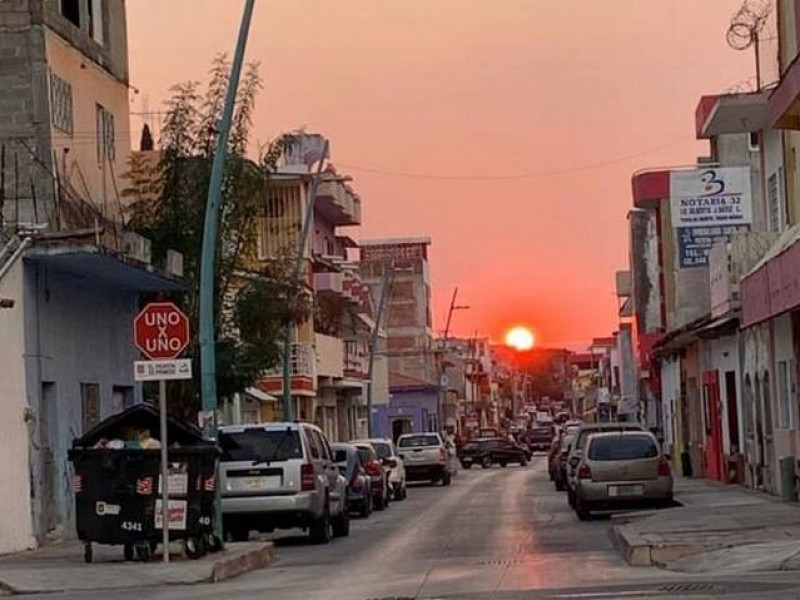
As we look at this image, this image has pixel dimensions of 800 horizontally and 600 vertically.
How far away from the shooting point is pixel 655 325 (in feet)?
Answer: 231

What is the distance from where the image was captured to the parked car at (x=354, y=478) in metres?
33.8

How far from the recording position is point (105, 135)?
3141cm

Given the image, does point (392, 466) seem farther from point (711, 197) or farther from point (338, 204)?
point (338, 204)

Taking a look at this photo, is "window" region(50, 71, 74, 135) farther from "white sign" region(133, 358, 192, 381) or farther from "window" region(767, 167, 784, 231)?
"window" region(767, 167, 784, 231)

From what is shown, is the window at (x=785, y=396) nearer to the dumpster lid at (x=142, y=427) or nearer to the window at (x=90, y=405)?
the window at (x=90, y=405)

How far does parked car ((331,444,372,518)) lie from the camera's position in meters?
33.8

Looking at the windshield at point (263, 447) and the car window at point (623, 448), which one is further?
the car window at point (623, 448)

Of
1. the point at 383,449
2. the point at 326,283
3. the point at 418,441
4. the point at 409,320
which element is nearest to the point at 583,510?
the point at 383,449

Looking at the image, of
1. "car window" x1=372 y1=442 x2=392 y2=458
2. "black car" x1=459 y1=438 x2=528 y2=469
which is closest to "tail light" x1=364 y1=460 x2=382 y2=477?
"car window" x1=372 y1=442 x2=392 y2=458

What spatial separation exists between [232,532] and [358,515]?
922 centimetres

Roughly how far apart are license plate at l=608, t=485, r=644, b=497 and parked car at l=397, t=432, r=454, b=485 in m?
24.3

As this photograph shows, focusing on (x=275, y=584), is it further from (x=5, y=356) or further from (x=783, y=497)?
(x=783, y=497)

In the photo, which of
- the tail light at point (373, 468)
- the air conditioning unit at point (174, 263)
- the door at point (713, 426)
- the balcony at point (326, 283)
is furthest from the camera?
the balcony at point (326, 283)

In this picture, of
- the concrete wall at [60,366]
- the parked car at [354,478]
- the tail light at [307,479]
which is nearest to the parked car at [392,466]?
the parked car at [354,478]
